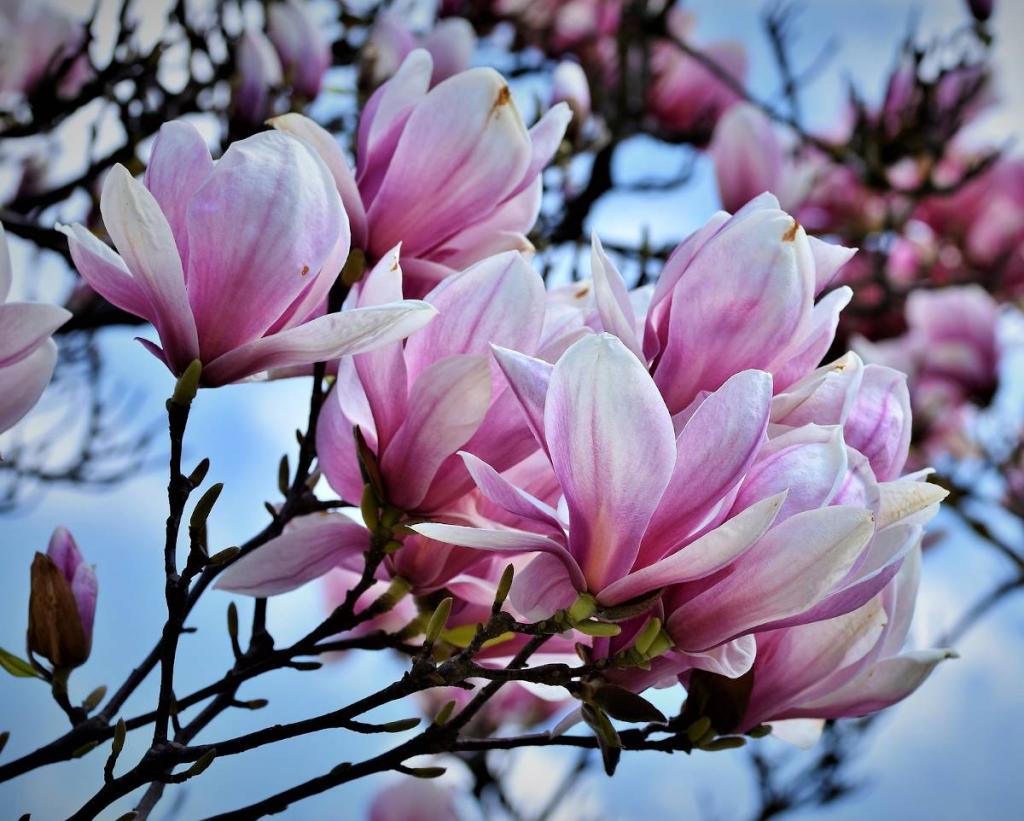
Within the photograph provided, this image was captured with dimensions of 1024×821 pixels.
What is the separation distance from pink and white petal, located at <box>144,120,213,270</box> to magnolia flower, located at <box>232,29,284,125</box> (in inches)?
29.7

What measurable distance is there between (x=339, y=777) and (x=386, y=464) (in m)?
0.18

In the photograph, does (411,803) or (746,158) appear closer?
(746,158)

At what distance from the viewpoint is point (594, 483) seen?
0.44 metres

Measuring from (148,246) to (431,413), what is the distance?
0.50 feet

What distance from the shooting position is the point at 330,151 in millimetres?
587

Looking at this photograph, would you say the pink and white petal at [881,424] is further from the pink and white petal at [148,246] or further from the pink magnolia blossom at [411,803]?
the pink magnolia blossom at [411,803]

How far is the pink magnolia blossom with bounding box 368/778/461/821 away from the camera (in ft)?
5.14

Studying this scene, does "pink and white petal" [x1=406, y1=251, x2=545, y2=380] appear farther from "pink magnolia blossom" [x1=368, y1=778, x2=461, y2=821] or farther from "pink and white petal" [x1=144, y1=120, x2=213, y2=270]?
"pink magnolia blossom" [x1=368, y1=778, x2=461, y2=821]

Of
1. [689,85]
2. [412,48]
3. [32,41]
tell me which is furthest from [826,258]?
[689,85]

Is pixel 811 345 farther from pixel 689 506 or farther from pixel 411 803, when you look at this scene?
pixel 411 803

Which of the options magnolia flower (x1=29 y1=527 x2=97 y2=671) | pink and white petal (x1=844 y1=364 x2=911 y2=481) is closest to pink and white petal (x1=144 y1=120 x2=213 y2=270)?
magnolia flower (x1=29 y1=527 x2=97 y2=671)

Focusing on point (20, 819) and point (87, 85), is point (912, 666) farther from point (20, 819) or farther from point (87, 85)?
point (87, 85)

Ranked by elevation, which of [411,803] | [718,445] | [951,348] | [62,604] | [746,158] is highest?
[718,445]

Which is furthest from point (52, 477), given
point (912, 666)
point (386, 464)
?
point (912, 666)
